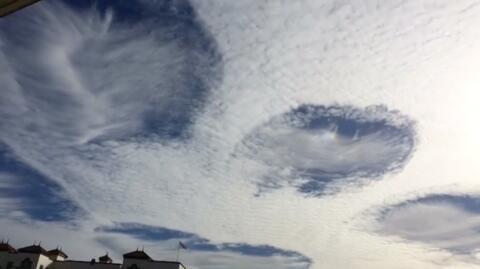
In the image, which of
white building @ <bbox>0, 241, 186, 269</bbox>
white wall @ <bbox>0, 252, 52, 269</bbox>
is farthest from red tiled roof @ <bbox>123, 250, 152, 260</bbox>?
white wall @ <bbox>0, 252, 52, 269</bbox>

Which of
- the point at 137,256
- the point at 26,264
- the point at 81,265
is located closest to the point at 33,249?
the point at 26,264

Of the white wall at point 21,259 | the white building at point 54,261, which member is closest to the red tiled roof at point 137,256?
the white building at point 54,261

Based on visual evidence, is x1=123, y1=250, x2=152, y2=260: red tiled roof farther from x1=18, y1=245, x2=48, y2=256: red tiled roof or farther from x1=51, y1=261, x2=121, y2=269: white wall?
x1=18, y1=245, x2=48, y2=256: red tiled roof

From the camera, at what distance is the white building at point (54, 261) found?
222ft

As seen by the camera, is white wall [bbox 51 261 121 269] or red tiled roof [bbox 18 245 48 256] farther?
white wall [bbox 51 261 121 269]

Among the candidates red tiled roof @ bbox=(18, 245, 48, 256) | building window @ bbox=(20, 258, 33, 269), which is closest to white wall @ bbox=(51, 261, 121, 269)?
red tiled roof @ bbox=(18, 245, 48, 256)

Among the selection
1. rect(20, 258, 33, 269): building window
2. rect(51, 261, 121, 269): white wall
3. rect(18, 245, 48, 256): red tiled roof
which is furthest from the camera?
rect(51, 261, 121, 269): white wall

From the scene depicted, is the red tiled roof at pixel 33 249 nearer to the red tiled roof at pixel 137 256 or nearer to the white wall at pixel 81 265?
the white wall at pixel 81 265

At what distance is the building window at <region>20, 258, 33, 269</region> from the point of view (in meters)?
67.6

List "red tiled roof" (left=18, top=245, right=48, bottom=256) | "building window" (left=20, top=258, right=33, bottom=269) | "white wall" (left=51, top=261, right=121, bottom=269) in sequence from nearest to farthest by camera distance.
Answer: "building window" (left=20, top=258, right=33, bottom=269) → "red tiled roof" (left=18, top=245, right=48, bottom=256) → "white wall" (left=51, top=261, right=121, bottom=269)

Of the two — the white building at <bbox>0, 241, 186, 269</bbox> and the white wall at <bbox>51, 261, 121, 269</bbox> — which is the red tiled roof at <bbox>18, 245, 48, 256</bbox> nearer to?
the white building at <bbox>0, 241, 186, 269</bbox>

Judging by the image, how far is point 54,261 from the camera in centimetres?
7219

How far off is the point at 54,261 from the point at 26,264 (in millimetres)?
5114

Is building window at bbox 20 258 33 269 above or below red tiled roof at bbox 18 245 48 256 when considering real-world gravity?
below
